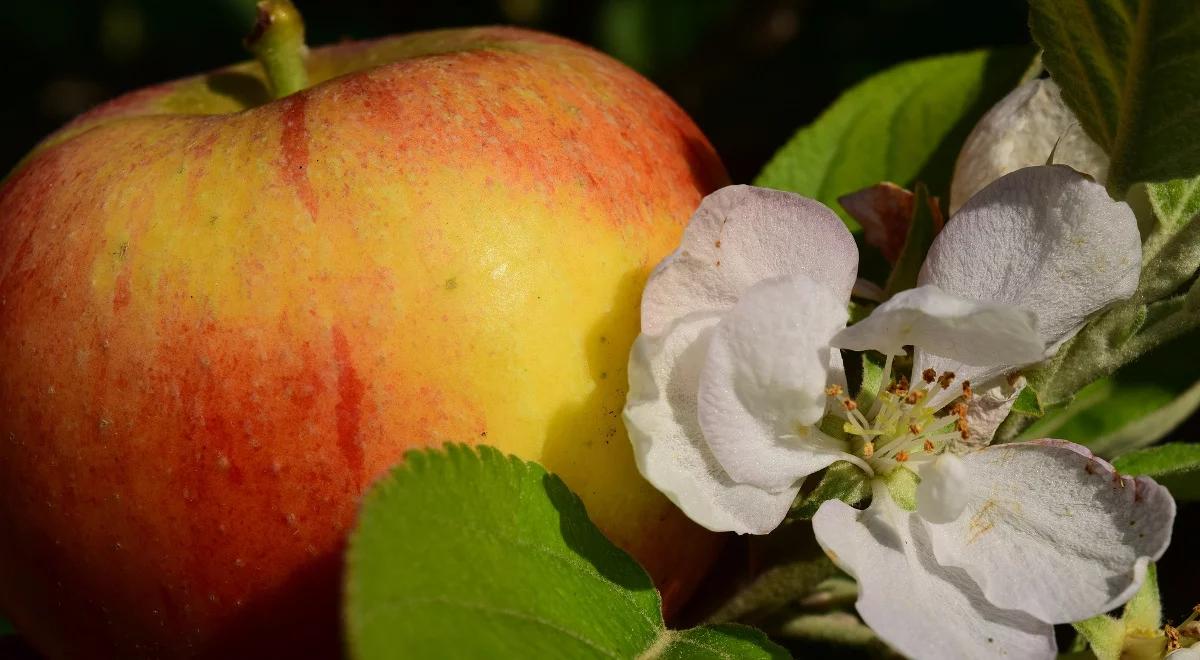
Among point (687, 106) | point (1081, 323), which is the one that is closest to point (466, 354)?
point (1081, 323)

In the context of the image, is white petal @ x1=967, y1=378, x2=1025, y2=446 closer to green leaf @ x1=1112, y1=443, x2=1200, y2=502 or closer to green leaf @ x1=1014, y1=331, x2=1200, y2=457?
green leaf @ x1=1112, y1=443, x2=1200, y2=502

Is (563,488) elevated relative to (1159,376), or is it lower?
elevated

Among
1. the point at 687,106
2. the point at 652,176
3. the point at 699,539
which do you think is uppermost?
the point at 652,176

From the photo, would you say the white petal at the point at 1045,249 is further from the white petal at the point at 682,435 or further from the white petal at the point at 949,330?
the white petal at the point at 682,435

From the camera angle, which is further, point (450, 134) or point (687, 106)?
point (687, 106)

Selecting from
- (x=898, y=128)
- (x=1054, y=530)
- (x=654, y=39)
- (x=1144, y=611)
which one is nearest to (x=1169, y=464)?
(x=1144, y=611)

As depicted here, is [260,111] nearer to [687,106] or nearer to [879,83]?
[879,83]
